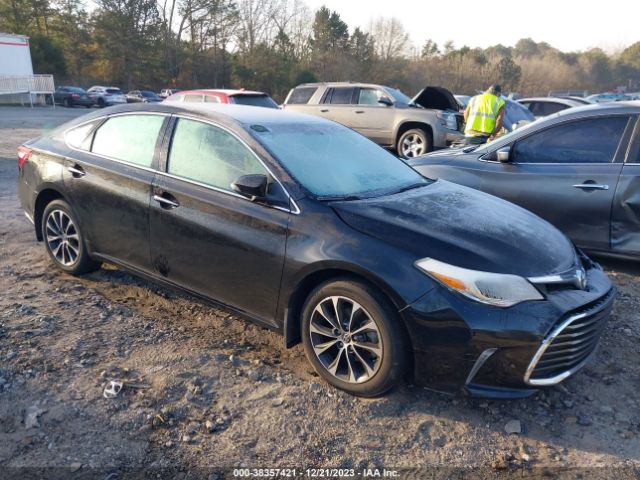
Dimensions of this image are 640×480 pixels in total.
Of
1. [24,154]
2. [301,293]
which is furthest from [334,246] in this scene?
[24,154]

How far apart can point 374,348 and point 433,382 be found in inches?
14.0

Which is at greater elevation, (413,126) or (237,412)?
(413,126)

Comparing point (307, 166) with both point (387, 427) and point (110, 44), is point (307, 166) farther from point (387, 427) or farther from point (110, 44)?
point (110, 44)

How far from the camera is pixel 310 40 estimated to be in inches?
2157

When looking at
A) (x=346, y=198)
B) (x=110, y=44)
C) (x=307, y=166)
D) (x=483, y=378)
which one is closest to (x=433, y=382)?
(x=483, y=378)

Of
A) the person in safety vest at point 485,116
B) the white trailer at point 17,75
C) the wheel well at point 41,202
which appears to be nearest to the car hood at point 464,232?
the wheel well at point 41,202

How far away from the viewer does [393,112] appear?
11820 mm

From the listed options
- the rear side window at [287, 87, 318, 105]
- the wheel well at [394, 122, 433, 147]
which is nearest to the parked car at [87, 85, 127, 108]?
the rear side window at [287, 87, 318, 105]

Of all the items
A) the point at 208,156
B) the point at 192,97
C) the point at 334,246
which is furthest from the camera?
the point at 192,97

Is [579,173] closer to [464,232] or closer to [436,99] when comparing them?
[464,232]

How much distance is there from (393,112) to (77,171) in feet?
28.7

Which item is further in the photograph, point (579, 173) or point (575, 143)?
point (575, 143)

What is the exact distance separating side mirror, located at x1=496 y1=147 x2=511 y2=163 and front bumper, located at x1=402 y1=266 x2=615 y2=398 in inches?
107

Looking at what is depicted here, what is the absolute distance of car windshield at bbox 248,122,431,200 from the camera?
11.0 feet
